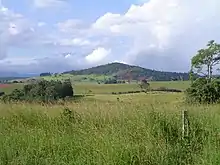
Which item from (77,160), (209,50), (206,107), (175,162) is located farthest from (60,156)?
(209,50)

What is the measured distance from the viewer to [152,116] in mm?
8500

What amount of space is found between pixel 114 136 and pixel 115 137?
0.23 ft

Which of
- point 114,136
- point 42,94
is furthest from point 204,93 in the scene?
point 114,136

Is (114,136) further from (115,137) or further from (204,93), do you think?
(204,93)

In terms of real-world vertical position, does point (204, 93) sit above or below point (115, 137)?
above

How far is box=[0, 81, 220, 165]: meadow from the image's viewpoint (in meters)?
7.00

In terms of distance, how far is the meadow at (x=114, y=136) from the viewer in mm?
6998

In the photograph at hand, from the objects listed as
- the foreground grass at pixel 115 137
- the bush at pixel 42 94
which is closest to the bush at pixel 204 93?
the foreground grass at pixel 115 137

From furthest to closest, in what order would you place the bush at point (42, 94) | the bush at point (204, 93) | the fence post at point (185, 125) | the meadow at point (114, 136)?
the bush at point (42, 94) → the bush at point (204, 93) → the fence post at point (185, 125) → the meadow at point (114, 136)

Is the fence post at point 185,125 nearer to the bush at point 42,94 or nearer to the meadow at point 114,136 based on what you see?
the meadow at point 114,136

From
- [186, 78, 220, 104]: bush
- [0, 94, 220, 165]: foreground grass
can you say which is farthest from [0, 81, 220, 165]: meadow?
[186, 78, 220, 104]: bush

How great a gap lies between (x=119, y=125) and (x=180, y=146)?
5.61ft

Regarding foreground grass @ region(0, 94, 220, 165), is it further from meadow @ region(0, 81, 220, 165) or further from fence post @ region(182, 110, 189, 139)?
fence post @ region(182, 110, 189, 139)

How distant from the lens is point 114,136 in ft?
25.3
